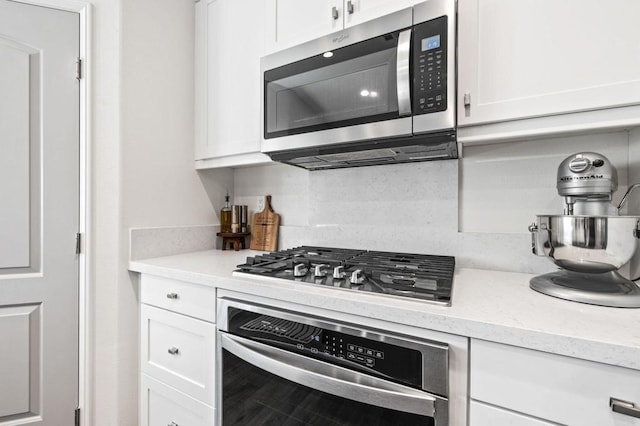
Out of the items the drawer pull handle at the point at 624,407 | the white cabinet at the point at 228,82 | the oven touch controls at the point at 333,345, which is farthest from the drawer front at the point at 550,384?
the white cabinet at the point at 228,82

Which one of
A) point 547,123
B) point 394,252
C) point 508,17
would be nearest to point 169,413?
point 394,252

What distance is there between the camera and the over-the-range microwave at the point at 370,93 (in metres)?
1.03

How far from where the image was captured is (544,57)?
0.97 metres

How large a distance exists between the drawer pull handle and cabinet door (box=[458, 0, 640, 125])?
0.77 meters

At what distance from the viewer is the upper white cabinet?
3.94ft

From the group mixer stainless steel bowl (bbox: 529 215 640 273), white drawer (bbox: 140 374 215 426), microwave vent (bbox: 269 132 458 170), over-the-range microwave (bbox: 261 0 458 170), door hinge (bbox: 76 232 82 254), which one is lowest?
white drawer (bbox: 140 374 215 426)

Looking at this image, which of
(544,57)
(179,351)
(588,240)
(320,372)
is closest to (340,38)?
(544,57)

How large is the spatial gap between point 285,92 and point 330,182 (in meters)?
0.54

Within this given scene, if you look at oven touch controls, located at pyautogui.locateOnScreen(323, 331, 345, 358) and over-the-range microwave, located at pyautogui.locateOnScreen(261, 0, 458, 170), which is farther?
over-the-range microwave, located at pyautogui.locateOnScreen(261, 0, 458, 170)

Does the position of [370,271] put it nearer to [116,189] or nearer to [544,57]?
[544,57]

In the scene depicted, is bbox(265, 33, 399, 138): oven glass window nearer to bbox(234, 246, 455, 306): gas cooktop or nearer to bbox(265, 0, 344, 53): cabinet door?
bbox(265, 0, 344, 53): cabinet door

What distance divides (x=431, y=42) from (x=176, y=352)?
156 centimetres

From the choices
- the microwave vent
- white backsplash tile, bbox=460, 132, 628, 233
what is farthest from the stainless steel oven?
white backsplash tile, bbox=460, 132, 628, 233

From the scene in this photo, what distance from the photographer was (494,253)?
129 centimetres
